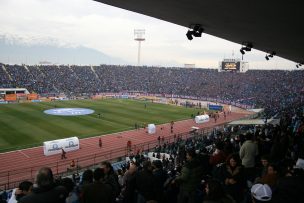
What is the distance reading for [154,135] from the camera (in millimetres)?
32094

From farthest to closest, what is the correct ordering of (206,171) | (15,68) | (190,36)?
(15,68) → (190,36) → (206,171)

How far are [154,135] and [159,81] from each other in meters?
54.2

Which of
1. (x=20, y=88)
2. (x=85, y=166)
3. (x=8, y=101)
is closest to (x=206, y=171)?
(x=85, y=166)

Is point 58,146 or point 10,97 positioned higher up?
point 10,97

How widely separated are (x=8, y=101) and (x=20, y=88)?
10.0 meters

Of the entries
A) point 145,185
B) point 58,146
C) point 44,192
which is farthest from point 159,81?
point 44,192

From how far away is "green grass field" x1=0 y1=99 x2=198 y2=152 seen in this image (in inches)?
1115

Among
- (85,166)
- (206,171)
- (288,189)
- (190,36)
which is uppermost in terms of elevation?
(190,36)

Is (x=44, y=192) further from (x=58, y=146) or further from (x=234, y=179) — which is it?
(x=58, y=146)

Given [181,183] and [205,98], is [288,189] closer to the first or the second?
[181,183]

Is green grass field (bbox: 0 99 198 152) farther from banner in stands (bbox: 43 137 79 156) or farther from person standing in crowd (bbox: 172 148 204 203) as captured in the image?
person standing in crowd (bbox: 172 148 204 203)

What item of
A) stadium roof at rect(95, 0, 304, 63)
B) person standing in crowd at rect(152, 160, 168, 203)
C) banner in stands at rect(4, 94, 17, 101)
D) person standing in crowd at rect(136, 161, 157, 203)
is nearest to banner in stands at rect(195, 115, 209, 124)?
stadium roof at rect(95, 0, 304, 63)

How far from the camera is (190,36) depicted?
11.9 metres

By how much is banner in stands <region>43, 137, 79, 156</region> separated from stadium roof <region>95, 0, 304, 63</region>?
16535mm
